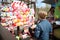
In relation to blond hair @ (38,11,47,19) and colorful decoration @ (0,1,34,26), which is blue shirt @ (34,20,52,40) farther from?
colorful decoration @ (0,1,34,26)

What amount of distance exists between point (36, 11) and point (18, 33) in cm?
47

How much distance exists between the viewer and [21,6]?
9.83 feet

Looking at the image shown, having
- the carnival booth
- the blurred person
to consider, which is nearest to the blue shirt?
the blurred person

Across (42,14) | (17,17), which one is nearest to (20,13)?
(17,17)

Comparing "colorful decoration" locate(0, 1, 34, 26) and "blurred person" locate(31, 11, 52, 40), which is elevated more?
"colorful decoration" locate(0, 1, 34, 26)

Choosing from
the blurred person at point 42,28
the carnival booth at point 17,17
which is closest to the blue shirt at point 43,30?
the blurred person at point 42,28

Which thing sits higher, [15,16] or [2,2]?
[2,2]

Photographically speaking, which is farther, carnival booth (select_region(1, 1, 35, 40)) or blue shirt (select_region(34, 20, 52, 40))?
carnival booth (select_region(1, 1, 35, 40))

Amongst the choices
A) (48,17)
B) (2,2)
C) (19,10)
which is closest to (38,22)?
(48,17)

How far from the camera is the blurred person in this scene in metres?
2.79

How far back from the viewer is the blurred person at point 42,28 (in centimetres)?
279

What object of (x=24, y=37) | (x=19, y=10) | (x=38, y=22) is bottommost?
(x=24, y=37)

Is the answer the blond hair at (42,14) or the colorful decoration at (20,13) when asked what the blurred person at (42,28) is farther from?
the colorful decoration at (20,13)

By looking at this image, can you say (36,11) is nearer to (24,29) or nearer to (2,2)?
(24,29)
